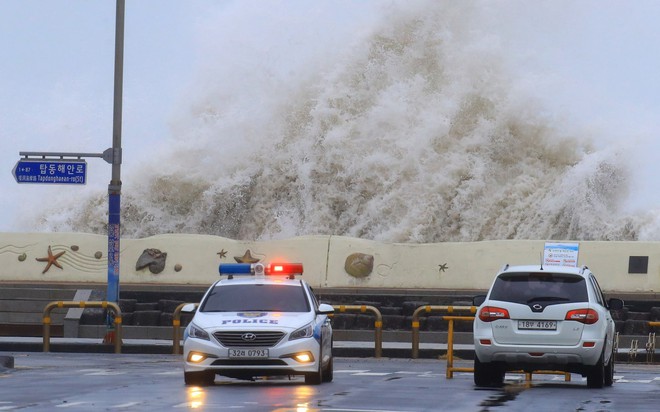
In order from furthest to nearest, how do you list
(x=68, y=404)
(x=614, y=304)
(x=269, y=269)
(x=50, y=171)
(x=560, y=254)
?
1. (x=560, y=254)
2. (x=50, y=171)
3. (x=269, y=269)
4. (x=614, y=304)
5. (x=68, y=404)

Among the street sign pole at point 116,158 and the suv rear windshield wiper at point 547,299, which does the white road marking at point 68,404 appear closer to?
the suv rear windshield wiper at point 547,299

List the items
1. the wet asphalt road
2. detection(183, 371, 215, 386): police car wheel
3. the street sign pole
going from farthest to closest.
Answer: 1. the street sign pole
2. detection(183, 371, 215, 386): police car wheel
3. the wet asphalt road

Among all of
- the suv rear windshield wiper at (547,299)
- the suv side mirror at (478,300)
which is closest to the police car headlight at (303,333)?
the suv side mirror at (478,300)

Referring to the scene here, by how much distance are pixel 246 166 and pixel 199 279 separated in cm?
2566

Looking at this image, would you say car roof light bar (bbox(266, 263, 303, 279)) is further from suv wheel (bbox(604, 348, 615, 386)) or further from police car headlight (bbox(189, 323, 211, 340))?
suv wheel (bbox(604, 348, 615, 386))

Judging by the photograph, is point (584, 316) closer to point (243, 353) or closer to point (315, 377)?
point (315, 377)

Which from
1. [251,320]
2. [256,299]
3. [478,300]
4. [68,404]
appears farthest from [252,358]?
[68,404]

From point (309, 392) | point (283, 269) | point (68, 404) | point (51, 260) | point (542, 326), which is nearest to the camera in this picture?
point (68, 404)

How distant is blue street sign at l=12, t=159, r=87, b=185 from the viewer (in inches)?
1112

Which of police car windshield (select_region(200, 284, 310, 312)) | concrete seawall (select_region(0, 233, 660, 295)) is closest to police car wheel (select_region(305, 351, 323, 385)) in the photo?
police car windshield (select_region(200, 284, 310, 312))

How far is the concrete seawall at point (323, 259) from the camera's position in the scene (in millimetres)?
31484

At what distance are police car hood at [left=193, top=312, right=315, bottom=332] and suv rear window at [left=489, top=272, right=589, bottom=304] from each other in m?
2.24

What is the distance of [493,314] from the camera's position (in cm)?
1767

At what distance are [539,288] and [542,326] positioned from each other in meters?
0.47
